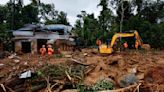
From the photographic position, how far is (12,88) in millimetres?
13383

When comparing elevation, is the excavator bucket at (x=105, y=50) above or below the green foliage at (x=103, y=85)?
above

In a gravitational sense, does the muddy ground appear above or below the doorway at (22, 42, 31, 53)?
above

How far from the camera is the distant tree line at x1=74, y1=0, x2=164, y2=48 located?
3409 cm

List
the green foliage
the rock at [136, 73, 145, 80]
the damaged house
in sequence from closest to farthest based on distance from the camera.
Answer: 1. the green foliage
2. the rock at [136, 73, 145, 80]
3. the damaged house

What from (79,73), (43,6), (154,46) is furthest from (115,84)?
(43,6)

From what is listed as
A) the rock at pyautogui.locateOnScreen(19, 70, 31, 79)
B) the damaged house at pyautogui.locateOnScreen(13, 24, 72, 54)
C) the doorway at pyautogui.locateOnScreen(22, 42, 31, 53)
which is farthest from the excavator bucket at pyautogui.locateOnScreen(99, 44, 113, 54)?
the doorway at pyautogui.locateOnScreen(22, 42, 31, 53)

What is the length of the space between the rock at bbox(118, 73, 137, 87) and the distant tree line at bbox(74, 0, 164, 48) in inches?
835

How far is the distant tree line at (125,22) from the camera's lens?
112 feet

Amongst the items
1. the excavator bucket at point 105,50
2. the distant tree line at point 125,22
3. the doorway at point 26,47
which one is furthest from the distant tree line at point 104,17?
the excavator bucket at point 105,50

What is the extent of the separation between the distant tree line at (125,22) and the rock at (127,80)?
21.2 meters

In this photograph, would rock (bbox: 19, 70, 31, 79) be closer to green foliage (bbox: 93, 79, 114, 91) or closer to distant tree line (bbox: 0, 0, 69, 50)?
green foliage (bbox: 93, 79, 114, 91)

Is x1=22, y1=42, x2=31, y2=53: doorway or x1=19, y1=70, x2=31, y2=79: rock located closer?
x1=19, y1=70, x2=31, y2=79: rock

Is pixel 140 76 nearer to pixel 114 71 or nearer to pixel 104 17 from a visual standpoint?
pixel 114 71

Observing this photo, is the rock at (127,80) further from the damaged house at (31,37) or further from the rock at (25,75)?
the damaged house at (31,37)
